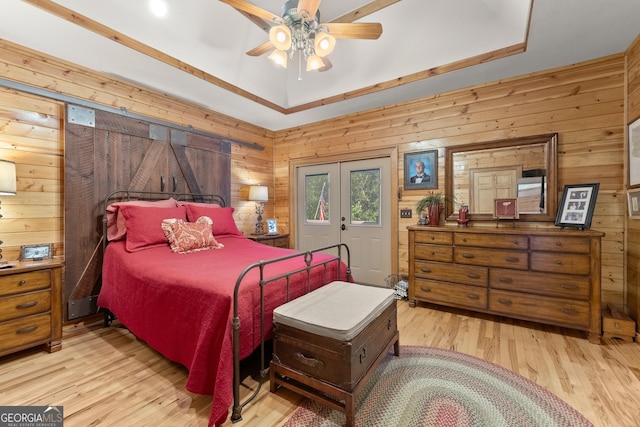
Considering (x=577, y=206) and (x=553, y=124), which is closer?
(x=577, y=206)

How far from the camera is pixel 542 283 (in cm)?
256

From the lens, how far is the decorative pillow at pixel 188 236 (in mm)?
2659

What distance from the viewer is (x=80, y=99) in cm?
275

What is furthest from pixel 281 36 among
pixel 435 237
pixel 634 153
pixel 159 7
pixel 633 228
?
pixel 633 228

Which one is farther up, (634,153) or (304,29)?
(304,29)

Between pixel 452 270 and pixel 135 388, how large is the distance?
3021mm

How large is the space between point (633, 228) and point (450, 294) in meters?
1.70

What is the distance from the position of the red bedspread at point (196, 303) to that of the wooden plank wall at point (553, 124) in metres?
2.24

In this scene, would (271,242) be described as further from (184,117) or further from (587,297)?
(587,297)

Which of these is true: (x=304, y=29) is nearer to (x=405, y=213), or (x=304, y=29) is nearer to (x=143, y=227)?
(x=143, y=227)

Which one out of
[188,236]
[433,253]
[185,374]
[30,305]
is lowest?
[185,374]

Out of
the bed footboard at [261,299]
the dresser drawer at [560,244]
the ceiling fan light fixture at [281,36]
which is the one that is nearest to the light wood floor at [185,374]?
the bed footboard at [261,299]

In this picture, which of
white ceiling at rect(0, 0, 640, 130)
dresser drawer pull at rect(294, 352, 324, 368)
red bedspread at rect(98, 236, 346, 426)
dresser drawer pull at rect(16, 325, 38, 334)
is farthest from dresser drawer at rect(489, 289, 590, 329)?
dresser drawer pull at rect(16, 325, 38, 334)

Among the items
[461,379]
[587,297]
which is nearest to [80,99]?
[461,379]
